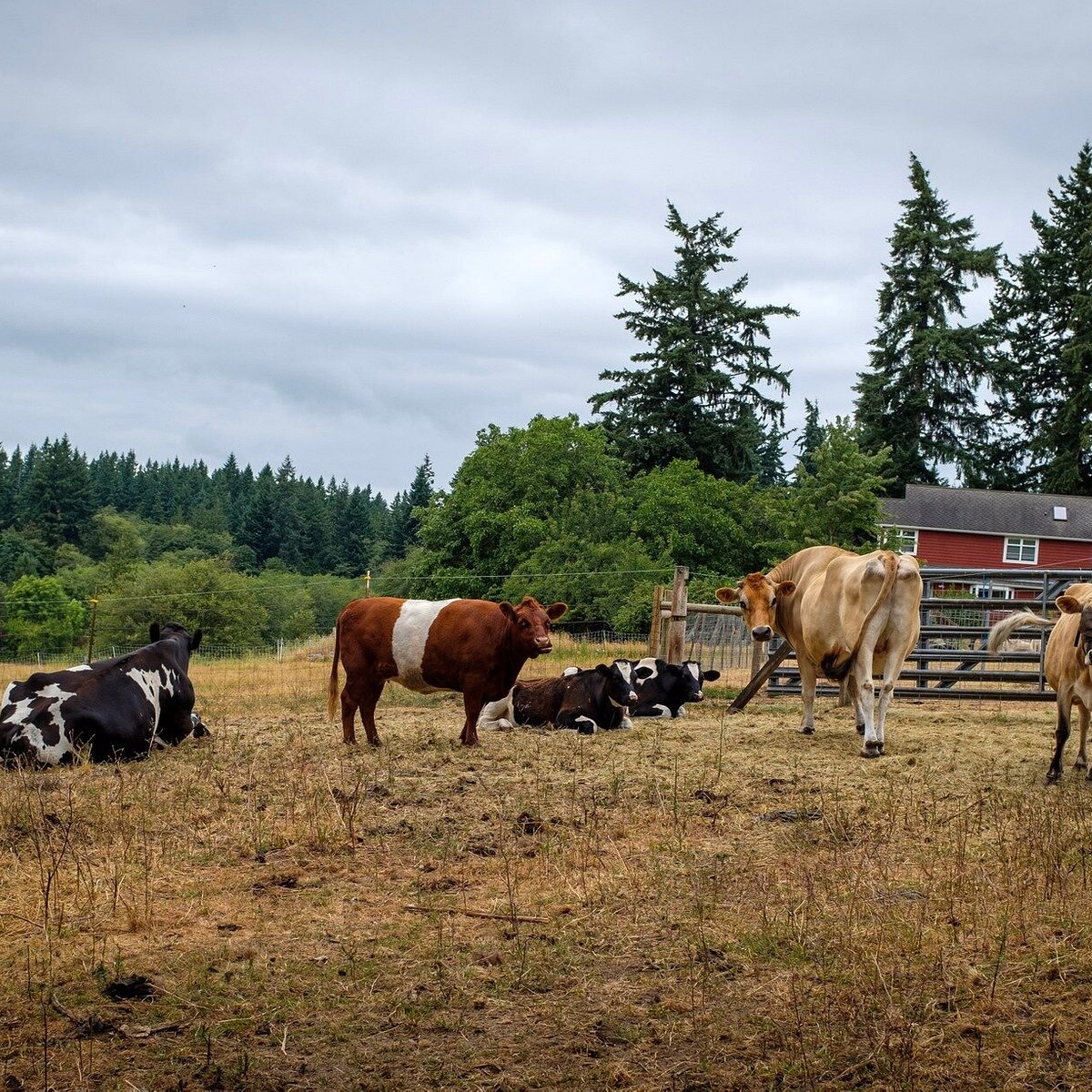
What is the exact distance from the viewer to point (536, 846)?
21.1ft

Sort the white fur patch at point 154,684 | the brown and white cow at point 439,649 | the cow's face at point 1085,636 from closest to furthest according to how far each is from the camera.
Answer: the cow's face at point 1085,636 < the white fur patch at point 154,684 < the brown and white cow at point 439,649

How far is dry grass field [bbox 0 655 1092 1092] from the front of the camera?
12.5ft

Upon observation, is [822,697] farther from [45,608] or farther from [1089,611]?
[45,608]

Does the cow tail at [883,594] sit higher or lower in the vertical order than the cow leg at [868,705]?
higher

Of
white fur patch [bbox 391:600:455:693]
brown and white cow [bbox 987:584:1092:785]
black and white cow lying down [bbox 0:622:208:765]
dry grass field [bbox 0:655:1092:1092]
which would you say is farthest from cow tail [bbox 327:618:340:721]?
brown and white cow [bbox 987:584:1092:785]

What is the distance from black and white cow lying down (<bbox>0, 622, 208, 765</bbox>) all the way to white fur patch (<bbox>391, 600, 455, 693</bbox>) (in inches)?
76.0

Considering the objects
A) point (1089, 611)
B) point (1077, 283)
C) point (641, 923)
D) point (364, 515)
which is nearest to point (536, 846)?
point (641, 923)

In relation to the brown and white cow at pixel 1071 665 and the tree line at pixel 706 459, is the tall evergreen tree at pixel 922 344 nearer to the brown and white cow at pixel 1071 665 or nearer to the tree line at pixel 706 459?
the tree line at pixel 706 459

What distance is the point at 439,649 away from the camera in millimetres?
10852

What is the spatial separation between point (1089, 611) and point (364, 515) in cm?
11528

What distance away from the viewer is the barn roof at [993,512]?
171 ft

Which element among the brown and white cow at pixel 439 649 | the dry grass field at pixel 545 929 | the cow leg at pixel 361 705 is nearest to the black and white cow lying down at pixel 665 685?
the brown and white cow at pixel 439 649

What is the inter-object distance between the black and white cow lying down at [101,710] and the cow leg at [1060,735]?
6972mm

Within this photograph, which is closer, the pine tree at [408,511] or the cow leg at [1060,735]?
the cow leg at [1060,735]
